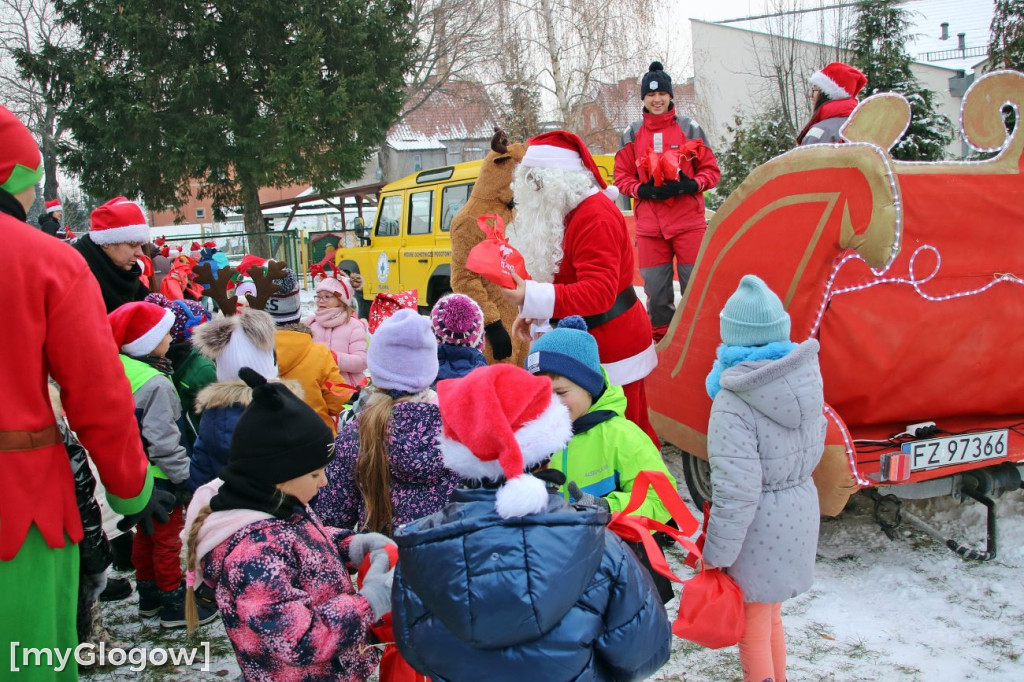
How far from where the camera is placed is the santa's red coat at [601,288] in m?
3.54

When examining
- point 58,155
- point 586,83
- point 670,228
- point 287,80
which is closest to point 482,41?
point 586,83

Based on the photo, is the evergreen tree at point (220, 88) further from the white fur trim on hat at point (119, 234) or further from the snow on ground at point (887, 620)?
the snow on ground at point (887, 620)

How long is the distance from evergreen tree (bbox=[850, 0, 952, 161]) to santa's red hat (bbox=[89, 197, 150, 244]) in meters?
10.7

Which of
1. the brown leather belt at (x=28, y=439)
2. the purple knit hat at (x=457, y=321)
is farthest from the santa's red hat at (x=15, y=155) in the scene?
the purple knit hat at (x=457, y=321)

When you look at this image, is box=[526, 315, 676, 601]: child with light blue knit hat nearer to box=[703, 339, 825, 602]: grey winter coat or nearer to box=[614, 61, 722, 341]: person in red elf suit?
box=[703, 339, 825, 602]: grey winter coat

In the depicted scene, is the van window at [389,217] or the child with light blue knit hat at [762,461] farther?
the van window at [389,217]

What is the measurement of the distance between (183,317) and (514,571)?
3.69 meters

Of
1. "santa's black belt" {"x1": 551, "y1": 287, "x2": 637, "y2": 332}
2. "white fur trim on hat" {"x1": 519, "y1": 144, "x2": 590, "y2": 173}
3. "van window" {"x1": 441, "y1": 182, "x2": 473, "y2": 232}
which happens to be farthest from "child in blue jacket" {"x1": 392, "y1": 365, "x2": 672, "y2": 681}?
"van window" {"x1": 441, "y1": 182, "x2": 473, "y2": 232}

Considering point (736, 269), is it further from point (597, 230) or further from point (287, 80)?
point (287, 80)

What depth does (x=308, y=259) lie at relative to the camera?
25.6m

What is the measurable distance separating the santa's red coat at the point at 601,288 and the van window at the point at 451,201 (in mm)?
6432

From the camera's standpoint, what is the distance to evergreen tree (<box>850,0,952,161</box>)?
12828 millimetres

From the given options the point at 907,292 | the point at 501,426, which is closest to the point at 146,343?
the point at 501,426

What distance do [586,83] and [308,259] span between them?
34.1ft
